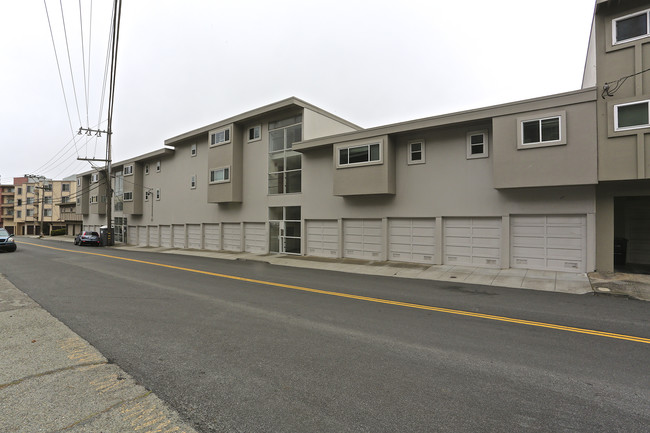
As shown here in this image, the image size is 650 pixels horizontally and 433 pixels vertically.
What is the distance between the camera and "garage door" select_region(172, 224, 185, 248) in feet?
91.9

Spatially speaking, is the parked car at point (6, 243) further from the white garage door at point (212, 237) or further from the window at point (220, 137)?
the window at point (220, 137)

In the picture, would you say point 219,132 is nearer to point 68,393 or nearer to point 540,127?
point 540,127

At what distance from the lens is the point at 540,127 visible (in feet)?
39.6

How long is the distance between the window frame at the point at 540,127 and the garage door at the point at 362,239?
7100 mm

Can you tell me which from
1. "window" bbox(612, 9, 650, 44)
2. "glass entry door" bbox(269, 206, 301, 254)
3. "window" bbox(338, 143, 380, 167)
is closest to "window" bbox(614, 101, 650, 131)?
"window" bbox(612, 9, 650, 44)

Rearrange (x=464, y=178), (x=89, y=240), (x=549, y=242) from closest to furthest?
1. (x=549, y=242)
2. (x=464, y=178)
3. (x=89, y=240)

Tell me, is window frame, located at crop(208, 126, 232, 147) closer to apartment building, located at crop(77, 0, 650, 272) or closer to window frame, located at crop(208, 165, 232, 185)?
apartment building, located at crop(77, 0, 650, 272)

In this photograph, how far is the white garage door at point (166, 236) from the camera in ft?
95.8

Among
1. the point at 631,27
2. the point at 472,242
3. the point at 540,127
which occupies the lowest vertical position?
the point at 472,242

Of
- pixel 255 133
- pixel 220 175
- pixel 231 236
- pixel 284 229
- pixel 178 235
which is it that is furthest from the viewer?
pixel 178 235

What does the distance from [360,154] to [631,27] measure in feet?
35.0

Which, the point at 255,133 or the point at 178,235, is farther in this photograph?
the point at 178,235

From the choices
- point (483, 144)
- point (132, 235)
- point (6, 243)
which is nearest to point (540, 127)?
point (483, 144)

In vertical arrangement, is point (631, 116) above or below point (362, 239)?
above
